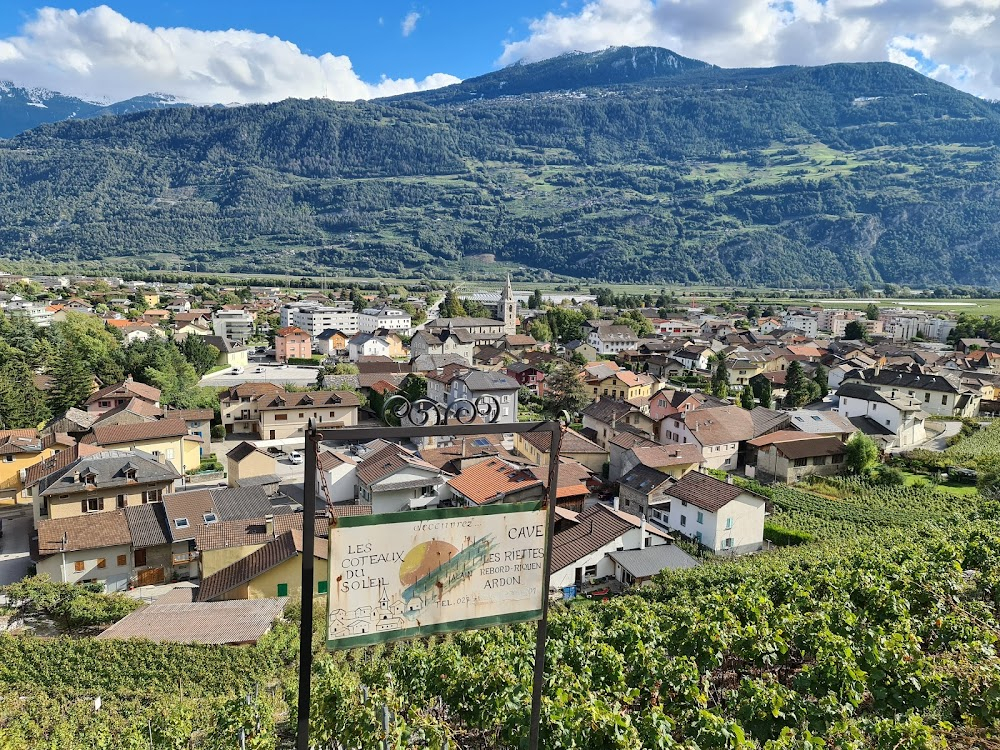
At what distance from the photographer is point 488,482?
20.2 metres

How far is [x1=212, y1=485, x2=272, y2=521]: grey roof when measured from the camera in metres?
18.6

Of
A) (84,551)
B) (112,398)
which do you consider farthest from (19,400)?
(84,551)

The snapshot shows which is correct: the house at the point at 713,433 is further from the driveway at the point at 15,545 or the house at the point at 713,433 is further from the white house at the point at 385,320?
the white house at the point at 385,320

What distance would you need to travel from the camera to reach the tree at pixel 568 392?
3600 centimetres

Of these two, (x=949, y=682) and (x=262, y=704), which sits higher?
(x=949, y=682)

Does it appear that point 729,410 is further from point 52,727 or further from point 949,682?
point 52,727

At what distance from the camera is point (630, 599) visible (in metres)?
13.8

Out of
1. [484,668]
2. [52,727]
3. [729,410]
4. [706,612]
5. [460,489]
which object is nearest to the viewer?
[484,668]

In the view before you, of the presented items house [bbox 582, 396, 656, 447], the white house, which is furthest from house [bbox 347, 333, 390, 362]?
house [bbox 582, 396, 656, 447]

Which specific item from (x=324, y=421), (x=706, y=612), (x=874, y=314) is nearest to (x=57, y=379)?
(x=324, y=421)

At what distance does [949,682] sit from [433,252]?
620 ft

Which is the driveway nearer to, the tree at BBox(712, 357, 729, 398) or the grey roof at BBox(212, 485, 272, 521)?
the grey roof at BBox(212, 485, 272, 521)

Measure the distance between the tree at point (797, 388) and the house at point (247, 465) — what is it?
29.8 meters

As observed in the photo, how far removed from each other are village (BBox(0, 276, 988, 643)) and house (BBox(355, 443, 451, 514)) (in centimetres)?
7
